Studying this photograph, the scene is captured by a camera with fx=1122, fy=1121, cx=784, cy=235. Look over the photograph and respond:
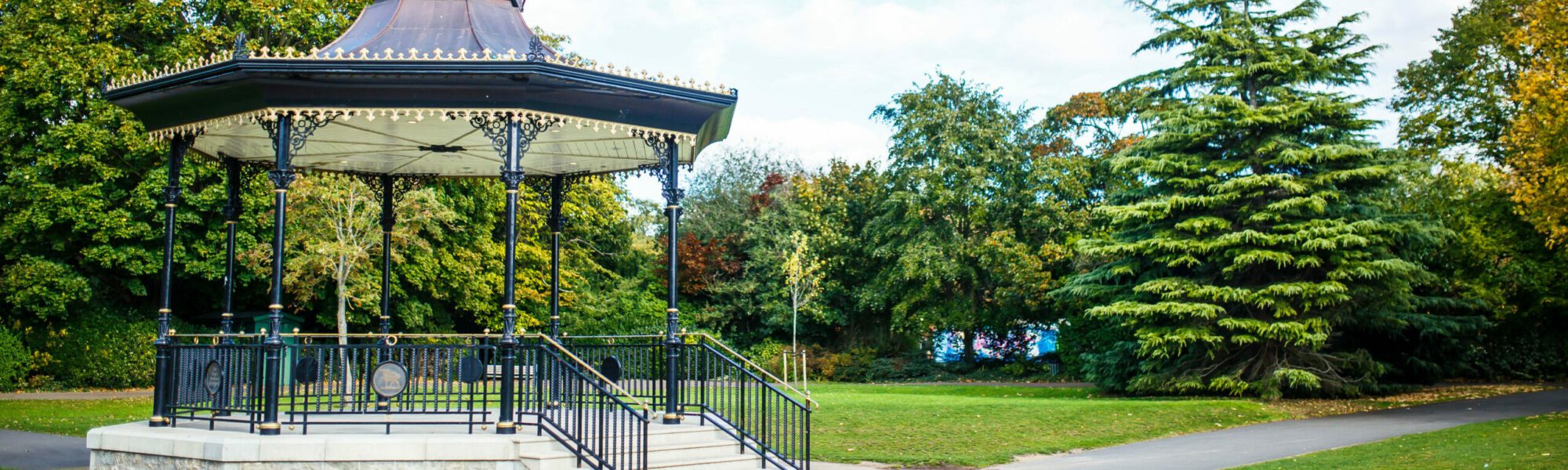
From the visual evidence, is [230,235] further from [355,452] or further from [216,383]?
[355,452]

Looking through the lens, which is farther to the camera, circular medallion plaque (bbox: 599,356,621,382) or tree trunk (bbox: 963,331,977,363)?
tree trunk (bbox: 963,331,977,363)

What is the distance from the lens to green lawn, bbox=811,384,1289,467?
1591cm

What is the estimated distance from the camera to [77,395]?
85.7 feet

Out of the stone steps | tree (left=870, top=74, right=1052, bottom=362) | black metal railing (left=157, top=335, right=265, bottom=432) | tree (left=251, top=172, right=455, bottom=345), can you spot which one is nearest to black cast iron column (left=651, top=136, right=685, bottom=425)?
the stone steps

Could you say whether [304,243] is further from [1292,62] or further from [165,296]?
[1292,62]

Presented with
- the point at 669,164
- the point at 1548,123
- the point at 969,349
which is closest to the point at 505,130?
the point at 669,164

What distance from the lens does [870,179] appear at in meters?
42.1

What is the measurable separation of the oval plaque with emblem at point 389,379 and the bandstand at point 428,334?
0.02 metres

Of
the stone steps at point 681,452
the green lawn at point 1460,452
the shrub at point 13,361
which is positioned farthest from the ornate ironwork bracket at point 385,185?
the shrub at point 13,361

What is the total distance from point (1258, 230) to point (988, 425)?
10883 millimetres

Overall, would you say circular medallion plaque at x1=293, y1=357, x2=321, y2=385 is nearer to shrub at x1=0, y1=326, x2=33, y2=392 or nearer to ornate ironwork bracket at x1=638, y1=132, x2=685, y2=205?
ornate ironwork bracket at x1=638, y1=132, x2=685, y2=205

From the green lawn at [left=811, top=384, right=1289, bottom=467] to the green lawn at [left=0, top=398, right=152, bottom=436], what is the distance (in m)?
11.3

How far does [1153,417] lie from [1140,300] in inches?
244

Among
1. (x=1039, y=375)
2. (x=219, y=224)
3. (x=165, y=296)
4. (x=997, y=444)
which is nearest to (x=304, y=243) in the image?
(x=219, y=224)
